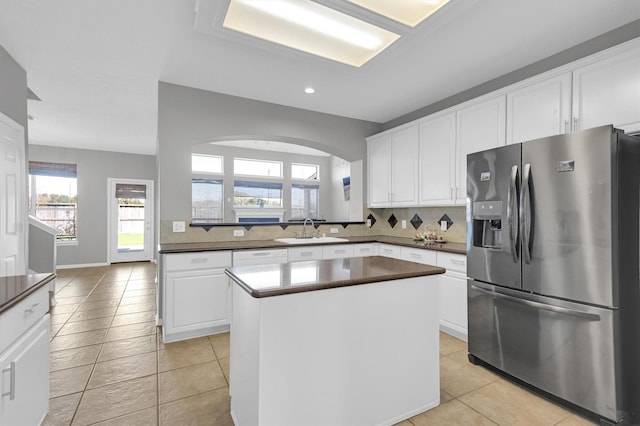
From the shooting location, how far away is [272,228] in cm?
405

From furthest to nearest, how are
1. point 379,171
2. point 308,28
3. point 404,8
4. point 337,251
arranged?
point 379,171, point 337,251, point 308,28, point 404,8

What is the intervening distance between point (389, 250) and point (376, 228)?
961mm

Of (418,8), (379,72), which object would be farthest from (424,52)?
(418,8)

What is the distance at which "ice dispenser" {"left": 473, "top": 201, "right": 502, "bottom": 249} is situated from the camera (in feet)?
7.91

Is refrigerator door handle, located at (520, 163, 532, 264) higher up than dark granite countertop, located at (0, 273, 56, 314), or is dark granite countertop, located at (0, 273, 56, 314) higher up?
refrigerator door handle, located at (520, 163, 532, 264)

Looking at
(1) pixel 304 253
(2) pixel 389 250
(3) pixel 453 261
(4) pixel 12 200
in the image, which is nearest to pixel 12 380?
(4) pixel 12 200

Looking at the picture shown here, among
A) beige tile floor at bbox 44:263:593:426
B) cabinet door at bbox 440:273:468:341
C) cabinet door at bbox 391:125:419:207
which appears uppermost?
cabinet door at bbox 391:125:419:207

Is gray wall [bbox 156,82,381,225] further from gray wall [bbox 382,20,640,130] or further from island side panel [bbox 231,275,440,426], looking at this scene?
island side panel [bbox 231,275,440,426]

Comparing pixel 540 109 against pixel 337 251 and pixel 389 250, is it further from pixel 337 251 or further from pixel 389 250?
pixel 337 251

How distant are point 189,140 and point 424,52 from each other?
8.43 feet

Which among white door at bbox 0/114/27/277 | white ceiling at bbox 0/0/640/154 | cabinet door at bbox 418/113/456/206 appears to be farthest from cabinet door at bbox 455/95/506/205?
white door at bbox 0/114/27/277

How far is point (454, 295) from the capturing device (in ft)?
9.83

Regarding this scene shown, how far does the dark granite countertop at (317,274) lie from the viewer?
4.79 feet

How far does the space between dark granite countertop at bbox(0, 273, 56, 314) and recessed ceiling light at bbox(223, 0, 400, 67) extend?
1.88 metres
